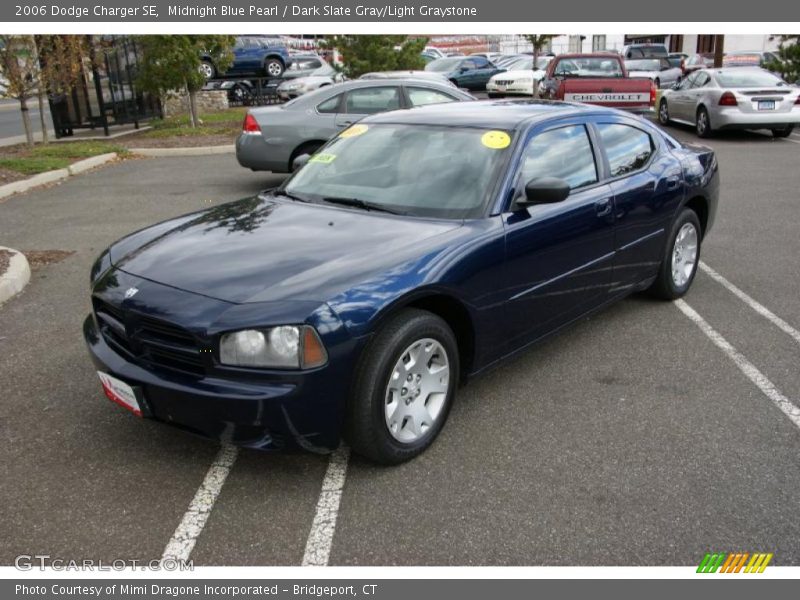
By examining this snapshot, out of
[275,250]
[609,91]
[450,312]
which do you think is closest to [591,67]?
[609,91]

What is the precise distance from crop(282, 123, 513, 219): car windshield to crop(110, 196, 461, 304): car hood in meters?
0.15

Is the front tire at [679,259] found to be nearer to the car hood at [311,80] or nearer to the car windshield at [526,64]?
the car hood at [311,80]

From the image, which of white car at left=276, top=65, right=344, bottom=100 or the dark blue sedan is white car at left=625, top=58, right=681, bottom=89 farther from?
the dark blue sedan

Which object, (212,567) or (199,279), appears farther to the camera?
(199,279)

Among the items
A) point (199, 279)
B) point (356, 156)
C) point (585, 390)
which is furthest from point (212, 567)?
point (356, 156)

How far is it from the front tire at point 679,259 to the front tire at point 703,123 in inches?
412

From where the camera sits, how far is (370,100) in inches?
407

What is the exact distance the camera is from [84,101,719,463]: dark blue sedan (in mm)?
2934

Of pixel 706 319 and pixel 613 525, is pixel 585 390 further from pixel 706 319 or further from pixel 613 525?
pixel 706 319

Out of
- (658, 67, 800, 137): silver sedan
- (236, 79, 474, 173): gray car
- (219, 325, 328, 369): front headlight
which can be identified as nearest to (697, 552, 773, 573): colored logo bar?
(219, 325, 328, 369): front headlight

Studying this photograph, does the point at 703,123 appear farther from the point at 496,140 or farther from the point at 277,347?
the point at 277,347

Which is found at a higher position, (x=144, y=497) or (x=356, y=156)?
(x=356, y=156)

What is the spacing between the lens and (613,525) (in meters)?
2.92
